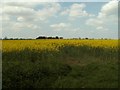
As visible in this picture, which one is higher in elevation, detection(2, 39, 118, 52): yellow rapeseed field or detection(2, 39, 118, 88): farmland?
detection(2, 39, 118, 52): yellow rapeseed field

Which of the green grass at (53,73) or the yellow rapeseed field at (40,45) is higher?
the yellow rapeseed field at (40,45)

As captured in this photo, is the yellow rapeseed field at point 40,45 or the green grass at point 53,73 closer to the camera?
the green grass at point 53,73

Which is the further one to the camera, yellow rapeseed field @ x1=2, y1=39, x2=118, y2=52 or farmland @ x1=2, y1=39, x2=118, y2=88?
yellow rapeseed field @ x1=2, y1=39, x2=118, y2=52

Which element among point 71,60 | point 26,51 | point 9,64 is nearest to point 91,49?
point 71,60

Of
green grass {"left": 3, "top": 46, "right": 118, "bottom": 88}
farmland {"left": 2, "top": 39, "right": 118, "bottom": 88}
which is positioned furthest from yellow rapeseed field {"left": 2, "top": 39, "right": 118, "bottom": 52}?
green grass {"left": 3, "top": 46, "right": 118, "bottom": 88}

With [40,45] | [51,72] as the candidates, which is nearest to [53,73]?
[51,72]

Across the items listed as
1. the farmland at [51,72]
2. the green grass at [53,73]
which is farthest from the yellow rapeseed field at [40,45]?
the green grass at [53,73]

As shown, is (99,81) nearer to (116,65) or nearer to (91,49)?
(116,65)

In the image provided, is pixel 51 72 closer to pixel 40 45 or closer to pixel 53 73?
pixel 53 73

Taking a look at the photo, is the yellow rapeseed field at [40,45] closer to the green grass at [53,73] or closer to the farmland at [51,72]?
the farmland at [51,72]

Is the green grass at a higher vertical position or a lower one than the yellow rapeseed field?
lower

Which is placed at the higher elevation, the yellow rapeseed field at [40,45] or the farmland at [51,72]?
the yellow rapeseed field at [40,45]

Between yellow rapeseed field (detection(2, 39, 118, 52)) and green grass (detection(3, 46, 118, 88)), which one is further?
yellow rapeseed field (detection(2, 39, 118, 52))

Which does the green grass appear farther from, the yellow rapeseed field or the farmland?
the yellow rapeseed field
